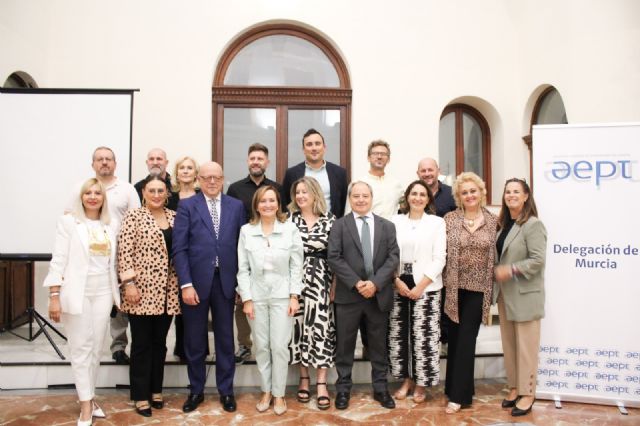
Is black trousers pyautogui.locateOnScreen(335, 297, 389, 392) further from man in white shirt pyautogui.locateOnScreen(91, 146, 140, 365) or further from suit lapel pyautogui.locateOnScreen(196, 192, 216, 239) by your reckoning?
man in white shirt pyautogui.locateOnScreen(91, 146, 140, 365)

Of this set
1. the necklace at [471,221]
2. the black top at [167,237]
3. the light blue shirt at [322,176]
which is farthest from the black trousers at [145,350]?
the necklace at [471,221]

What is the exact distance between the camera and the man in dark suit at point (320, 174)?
3.74 meters

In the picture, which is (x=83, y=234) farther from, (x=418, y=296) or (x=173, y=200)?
(x=418, y=296)

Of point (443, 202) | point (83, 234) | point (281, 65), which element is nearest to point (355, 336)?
point (443, 202)

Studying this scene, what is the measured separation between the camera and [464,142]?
6105 mm

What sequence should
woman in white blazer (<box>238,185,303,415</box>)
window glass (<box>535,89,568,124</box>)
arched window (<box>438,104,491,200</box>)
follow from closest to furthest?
woman in white blazer (<box>238,185,303,415</box>), window glass (<box>535,89,568,124</box>), arched window (<box>438,104,491,200</box>)

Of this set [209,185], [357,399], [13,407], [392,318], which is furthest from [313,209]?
[13,407]

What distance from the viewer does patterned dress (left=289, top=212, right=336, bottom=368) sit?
3.24 metres

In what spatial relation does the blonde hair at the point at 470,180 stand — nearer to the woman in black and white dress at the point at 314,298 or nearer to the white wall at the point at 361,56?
the woman in black and white dress at the point at 314,298

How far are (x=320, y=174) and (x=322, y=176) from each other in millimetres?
24

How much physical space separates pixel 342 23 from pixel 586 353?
4.33 meters

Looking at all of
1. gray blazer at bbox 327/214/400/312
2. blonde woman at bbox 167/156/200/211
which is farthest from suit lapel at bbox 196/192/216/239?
gray blazer at bbox 327/214/400/312

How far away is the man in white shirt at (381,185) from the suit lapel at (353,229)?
0.48 meters

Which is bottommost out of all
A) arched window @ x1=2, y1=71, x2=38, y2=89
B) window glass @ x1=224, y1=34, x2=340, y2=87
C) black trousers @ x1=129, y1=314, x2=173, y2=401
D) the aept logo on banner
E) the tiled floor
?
the tiled floor
